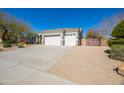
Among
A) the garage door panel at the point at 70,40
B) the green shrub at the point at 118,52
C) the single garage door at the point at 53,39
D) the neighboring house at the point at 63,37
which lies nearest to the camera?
the green shrub at the point at 118,52

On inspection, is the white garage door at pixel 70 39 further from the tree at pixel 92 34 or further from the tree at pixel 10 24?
the tree at pixel 10 24

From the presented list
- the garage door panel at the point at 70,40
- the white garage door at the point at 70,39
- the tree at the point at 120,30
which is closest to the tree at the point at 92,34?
the white garage door at the point at 70,39

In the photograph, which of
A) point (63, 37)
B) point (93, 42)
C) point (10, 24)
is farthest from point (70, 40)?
point (10, 24)

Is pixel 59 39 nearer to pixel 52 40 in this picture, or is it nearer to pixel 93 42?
pixel 52 40

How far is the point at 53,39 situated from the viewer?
23.6 meters

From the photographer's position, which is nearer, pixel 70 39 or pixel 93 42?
pixel 93 42

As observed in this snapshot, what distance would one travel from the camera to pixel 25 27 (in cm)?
2058

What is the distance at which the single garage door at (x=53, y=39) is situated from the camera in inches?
899

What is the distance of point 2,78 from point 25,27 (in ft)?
56.9

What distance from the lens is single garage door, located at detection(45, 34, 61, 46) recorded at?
899 inches

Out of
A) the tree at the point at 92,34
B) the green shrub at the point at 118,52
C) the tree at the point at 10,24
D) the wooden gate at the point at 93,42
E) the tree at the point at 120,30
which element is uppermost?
the tree at the point at 10,24
